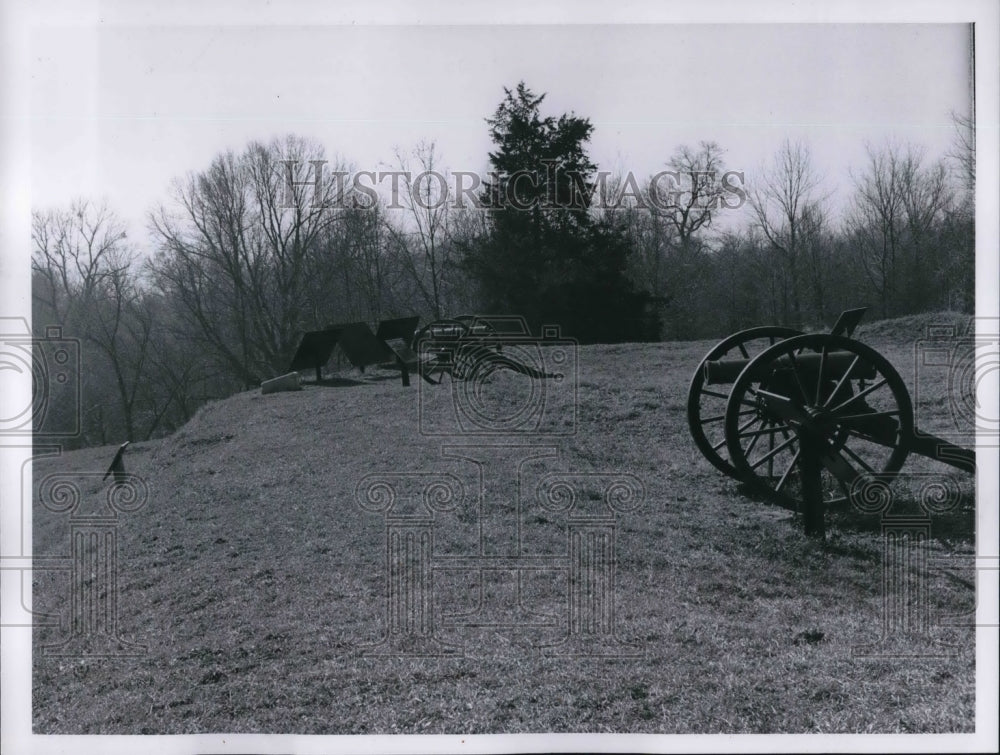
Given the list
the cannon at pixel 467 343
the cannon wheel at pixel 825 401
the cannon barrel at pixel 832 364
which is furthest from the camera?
the cannon at pixel 467 343

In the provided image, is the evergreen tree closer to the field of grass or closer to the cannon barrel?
the field of grass

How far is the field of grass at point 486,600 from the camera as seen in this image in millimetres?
3525

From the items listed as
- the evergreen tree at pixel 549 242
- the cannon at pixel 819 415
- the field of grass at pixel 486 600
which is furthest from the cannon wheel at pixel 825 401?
the evergreen tree at pixel 549 242

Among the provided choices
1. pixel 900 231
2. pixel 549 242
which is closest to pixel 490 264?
pixel 549 242

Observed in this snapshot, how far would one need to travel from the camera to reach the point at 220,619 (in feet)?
13.5

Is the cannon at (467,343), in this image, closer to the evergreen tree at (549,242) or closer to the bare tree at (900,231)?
Answer: the evergreen tree at (549,242)

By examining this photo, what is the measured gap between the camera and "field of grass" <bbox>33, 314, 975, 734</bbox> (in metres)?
3.53

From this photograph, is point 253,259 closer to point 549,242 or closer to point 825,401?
point 549,242

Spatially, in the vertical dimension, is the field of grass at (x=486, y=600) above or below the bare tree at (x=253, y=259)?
below

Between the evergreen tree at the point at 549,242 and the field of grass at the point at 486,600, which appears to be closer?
the field of grass at the point at 486,600

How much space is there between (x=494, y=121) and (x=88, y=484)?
10.4ft

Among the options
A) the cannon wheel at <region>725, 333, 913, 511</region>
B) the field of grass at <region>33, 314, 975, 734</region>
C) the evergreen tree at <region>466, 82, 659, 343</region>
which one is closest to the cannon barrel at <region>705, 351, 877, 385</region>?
the cannon wheel at <region>725, 333, 913, 511</region>

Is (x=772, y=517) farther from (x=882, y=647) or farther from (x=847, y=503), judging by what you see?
(x=882, y=647)

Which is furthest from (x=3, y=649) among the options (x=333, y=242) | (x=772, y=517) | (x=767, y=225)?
(x=767, y=225)
